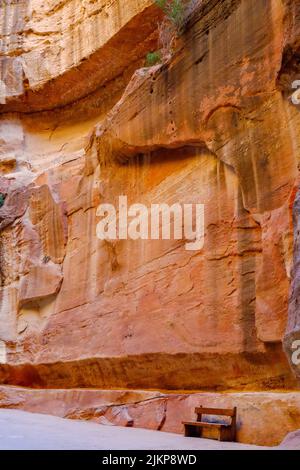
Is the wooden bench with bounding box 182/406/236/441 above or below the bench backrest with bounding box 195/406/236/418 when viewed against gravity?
below

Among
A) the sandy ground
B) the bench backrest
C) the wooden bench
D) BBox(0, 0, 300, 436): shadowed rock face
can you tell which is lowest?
the sandy ground

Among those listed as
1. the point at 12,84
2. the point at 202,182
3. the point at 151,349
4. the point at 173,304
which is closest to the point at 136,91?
the point at 202,182

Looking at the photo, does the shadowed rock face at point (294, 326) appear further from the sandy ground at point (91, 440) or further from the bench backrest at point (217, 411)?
the bench backrest at point (217, 411)


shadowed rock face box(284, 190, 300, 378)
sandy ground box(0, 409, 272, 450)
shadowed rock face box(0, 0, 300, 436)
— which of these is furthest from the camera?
shadowed rock face box(0, 0, 300, 436)

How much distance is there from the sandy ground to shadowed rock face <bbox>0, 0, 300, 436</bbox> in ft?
4.16

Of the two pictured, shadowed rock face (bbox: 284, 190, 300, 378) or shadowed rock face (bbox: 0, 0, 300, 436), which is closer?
shadowed rock face (bbox: 284, 190, 300, 378)

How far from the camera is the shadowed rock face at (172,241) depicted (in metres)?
6.93

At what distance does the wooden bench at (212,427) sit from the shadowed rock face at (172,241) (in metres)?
0.69

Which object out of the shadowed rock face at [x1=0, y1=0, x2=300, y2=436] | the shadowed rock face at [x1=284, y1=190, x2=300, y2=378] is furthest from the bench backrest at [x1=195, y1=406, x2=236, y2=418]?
the shadowed rock face at [x1=284, y1=190, x2=300, y2=378]

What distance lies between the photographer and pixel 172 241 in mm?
8766

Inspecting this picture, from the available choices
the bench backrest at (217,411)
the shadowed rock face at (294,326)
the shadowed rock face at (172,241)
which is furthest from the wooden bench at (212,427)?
the shadowed rock face at (294,326)

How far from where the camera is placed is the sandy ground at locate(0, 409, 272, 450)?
5008 mm

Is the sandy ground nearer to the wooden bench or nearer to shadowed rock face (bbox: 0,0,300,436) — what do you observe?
the wooden bench

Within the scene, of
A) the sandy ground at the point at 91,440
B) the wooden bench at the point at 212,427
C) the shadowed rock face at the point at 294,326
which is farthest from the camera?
the wooden bench at the point at 212,427
